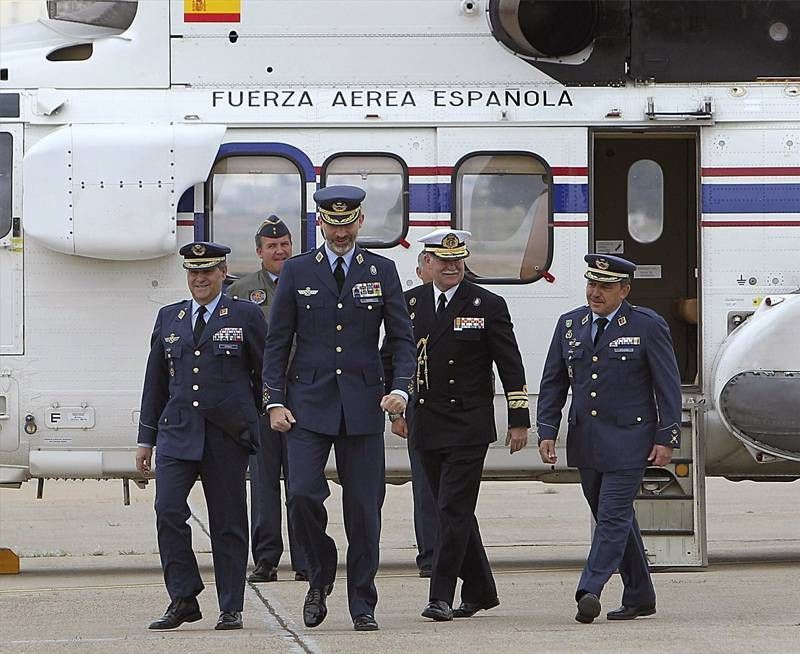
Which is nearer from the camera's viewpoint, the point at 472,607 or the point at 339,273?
the point at 339,273

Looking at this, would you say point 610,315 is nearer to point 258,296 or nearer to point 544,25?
point 258,296

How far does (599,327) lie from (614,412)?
16.1 inches

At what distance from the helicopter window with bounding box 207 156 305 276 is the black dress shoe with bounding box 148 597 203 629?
275cm

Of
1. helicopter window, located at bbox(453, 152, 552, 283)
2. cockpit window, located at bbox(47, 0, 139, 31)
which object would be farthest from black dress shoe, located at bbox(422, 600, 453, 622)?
cockpit window, located at bbox(47, 0, 139, 31)

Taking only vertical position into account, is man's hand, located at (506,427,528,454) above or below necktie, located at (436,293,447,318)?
below

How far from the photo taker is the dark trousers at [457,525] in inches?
289

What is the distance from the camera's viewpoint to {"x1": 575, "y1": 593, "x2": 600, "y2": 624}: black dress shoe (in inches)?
283

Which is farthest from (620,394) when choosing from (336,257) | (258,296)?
(258,296)

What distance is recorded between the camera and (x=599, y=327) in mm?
7613

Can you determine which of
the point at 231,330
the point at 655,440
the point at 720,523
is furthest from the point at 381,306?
the point at 720,523

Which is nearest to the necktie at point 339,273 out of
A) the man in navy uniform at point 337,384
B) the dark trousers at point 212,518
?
the man in navy uniform at point 337,384

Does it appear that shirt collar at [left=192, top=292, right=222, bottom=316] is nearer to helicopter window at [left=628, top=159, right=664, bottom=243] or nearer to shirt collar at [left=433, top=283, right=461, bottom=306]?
shirt collar at [left=433, top=283, right=461, bottom=306]

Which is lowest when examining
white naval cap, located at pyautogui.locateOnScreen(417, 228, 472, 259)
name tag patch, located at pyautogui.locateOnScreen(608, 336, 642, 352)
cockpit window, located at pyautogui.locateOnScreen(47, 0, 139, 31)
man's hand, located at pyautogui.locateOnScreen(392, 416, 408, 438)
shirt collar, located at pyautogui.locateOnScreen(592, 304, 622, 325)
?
man's hand, located at pyautogui.locateOnScreen(392, 416, 408, 438)

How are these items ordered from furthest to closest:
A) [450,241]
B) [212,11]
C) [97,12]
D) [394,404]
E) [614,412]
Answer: [97,12], [212,11], [450,241], [614,412], [394,404]
